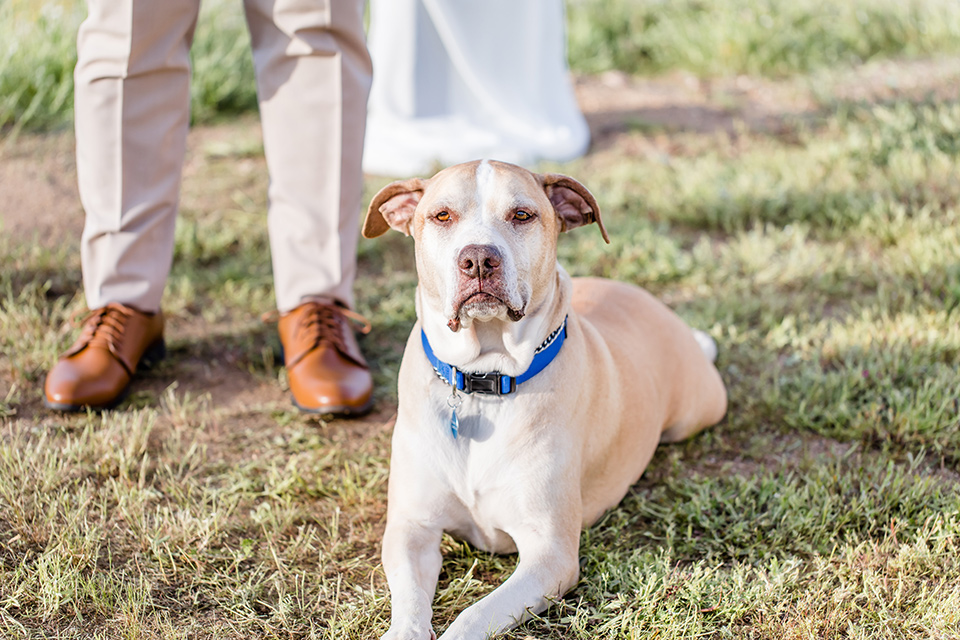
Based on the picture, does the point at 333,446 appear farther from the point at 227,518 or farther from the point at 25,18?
the point at 25,18

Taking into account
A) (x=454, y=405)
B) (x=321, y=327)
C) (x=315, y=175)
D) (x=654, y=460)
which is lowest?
(x=654, y=460)

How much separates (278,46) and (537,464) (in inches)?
73.1

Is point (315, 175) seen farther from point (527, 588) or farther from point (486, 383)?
point (527, 588)

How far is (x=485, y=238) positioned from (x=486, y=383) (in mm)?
382

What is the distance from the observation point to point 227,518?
2.63 m

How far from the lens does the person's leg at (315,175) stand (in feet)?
10.4

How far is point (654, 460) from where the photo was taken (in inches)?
119

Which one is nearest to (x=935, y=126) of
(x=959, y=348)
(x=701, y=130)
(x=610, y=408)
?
(x=701, y=130)

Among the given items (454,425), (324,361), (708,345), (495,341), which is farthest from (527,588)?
(708,345)

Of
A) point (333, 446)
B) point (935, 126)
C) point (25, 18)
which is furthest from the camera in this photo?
point (25, 18)

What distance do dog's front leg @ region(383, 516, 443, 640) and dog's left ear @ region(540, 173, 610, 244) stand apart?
3.07 ft

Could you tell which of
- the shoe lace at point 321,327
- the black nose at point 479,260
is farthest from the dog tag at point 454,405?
the shoe lace at point 321,327

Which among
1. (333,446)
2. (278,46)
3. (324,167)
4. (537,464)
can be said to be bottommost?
(333,446)

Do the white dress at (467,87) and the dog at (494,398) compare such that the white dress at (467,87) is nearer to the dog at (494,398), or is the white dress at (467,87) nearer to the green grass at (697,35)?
the green grass at (697,35)
